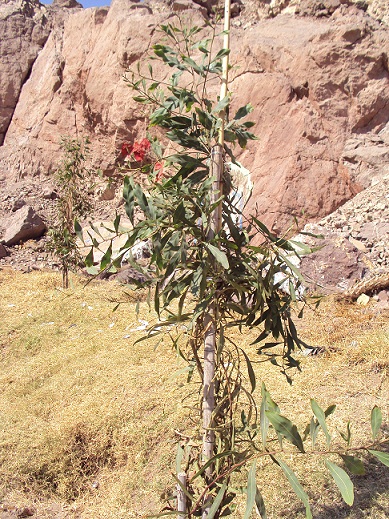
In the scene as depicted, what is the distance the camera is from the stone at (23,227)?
9.27 m

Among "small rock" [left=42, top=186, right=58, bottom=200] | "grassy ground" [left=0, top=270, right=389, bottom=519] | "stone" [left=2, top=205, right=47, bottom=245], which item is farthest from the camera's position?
"small rock" [left=42, top=186, right=58, bottom=200]

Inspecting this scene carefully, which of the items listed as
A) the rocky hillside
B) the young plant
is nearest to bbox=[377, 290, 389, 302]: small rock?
the rocky hillside

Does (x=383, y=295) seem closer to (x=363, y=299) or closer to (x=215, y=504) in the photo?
(x=363, y=299)

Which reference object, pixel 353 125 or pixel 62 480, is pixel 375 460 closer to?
pixel 62 480

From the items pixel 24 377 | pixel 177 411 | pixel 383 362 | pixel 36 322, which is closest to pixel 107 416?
pixel 177 411

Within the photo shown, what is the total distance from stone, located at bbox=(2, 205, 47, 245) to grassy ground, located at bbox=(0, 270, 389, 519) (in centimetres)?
467

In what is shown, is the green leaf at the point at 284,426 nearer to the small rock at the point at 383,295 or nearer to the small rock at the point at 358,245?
the small rock at the point at 383,295

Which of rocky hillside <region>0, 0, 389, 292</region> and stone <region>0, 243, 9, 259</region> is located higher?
rocky hillside <region>0, 0, 389, 292</region>

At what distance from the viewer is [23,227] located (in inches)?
366

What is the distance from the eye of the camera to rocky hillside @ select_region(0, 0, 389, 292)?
7223 millimetres

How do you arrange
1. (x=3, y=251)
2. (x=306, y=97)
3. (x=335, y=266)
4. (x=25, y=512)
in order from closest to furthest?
(x=25, y=512) → (x=335, y=266) → (x=306, y=97) → (x=3, y=251)

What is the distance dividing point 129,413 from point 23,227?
6.74m

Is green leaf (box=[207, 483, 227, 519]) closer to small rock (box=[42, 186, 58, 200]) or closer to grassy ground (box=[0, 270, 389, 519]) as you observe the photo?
grassy ground (box=[0, 270, 389, 519])

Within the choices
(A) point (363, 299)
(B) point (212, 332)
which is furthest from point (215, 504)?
(A) point (363, 299)
